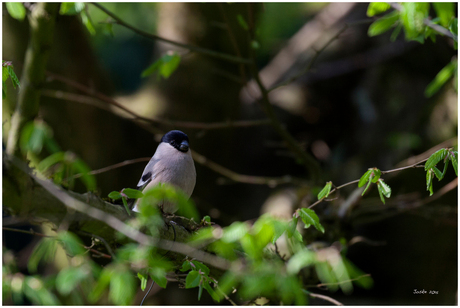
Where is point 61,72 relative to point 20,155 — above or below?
above

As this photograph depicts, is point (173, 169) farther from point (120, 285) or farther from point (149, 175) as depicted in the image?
point (120, 285)

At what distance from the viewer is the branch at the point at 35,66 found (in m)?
1.85

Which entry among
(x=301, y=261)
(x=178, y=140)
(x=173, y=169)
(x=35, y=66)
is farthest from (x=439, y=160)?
(x=35, y=66)

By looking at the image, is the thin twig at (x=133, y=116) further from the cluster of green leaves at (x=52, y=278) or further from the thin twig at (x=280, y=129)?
the cluster of green leaves at (x=52, y=278)

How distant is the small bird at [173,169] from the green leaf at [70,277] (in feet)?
4.22

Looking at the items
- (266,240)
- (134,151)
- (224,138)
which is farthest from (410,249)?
(266,240)

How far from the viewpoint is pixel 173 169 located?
7.98 feet

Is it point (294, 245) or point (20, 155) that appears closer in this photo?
point (294, 245)

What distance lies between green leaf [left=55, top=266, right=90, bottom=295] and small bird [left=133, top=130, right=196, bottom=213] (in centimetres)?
129

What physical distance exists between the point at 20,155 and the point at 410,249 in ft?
13.9

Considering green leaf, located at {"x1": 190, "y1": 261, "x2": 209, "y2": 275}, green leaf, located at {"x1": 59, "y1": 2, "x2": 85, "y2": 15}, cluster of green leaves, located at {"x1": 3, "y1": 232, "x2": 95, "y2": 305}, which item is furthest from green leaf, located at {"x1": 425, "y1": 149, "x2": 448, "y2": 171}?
green leaf, located at {"x1": 59, "y1": 2, "x2": 85, "y2": 15}

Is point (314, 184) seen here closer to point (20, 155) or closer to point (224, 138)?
point (224, 138)

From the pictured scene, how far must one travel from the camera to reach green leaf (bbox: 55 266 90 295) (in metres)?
0.93

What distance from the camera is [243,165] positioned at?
15.9 ft
